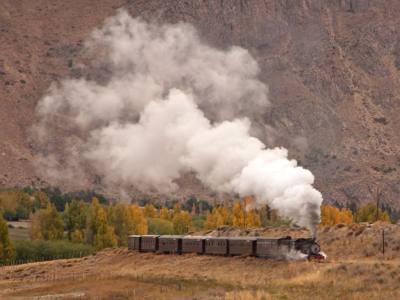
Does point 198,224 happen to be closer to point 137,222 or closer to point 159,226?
point 159,226

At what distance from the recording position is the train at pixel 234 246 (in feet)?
207

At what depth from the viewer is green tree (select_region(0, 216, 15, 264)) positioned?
101 metres

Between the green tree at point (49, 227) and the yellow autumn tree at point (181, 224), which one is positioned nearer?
the green tree at point (49, 227)

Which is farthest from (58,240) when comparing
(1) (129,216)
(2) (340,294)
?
(2) (340,294)

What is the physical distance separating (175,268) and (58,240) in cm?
4945

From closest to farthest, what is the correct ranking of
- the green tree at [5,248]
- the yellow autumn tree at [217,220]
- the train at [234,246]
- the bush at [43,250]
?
1. the train at [234,246]
2. the green tree at [5,248]
3. the bush at [43,250]
4. the yellow autumn tree at [217,220]

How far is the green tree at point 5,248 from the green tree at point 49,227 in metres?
13.0

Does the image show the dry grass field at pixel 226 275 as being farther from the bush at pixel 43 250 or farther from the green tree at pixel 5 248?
the bush at pixel 43 250

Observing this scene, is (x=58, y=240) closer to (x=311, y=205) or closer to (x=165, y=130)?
(x=165, y=130)

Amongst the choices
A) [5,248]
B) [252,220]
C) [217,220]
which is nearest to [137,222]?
[217,220]

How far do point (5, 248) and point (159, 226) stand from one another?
40.8 metres

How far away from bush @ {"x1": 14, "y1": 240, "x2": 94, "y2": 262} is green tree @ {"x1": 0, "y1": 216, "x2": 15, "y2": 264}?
12.4 ft

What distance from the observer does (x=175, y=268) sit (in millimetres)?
66625

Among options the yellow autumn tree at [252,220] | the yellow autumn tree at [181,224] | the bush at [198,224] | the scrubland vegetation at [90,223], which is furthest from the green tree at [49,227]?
the bush at [198,224]
